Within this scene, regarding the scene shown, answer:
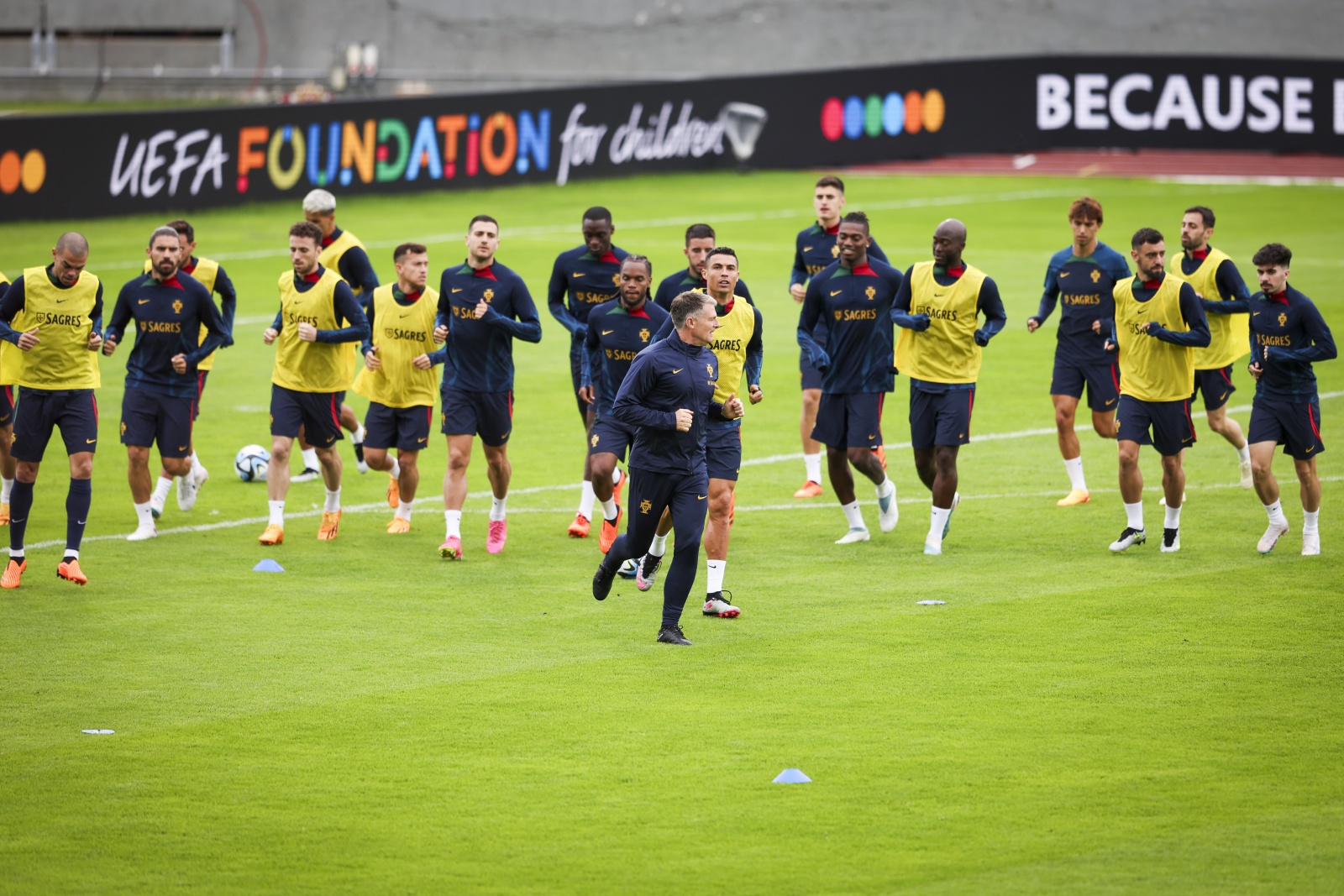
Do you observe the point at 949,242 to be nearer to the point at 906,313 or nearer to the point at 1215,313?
the point at 906,313

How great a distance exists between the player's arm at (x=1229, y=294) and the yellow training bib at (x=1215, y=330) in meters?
0.39

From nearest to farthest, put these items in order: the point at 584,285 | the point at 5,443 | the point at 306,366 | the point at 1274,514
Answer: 1. the point at 1274,514
2. the point at 306,366
3. the point at 584,285
4. the point at 5,443

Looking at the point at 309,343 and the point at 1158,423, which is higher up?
the point at 309,343

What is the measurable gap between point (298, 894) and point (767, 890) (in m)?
2.04

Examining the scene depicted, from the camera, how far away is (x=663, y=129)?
4003 centimetres

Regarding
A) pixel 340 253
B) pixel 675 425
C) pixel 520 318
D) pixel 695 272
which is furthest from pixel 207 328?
pixel 675 425

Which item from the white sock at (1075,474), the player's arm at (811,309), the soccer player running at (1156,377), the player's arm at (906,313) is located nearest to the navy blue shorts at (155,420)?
the player's arm at (811,309)

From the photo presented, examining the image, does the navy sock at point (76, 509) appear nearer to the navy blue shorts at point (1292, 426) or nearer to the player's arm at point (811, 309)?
the player's arm at point (811, 309)

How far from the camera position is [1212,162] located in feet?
139

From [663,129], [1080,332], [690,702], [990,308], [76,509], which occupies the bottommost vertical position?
[690,702]

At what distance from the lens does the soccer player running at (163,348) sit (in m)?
14.1

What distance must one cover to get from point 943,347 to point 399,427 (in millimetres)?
4520

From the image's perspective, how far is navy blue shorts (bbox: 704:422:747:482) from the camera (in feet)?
40.5

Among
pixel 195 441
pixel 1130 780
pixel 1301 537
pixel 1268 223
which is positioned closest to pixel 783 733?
pixel 1130 780
